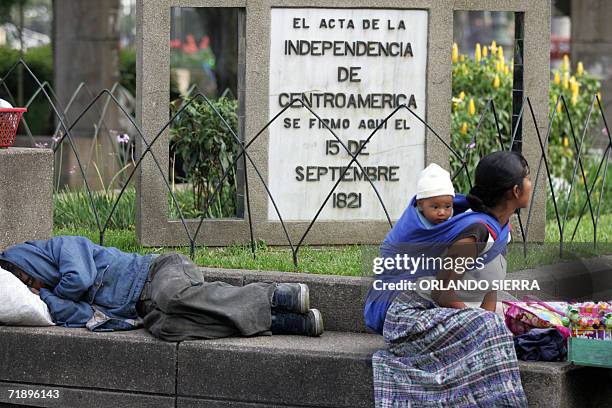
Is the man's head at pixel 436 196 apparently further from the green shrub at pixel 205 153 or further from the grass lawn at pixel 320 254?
the green shrub at pixel 205 153

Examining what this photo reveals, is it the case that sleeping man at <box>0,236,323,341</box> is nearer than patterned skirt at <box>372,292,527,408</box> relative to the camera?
No

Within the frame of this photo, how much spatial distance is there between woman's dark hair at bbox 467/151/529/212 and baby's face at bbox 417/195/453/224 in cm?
11

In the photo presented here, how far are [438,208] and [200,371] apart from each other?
132cm

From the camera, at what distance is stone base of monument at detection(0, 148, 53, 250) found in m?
6.24

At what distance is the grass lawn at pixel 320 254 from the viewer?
6230 mm

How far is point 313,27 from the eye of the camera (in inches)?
284

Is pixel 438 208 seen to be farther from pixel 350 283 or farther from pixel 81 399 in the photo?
pixel 81 399

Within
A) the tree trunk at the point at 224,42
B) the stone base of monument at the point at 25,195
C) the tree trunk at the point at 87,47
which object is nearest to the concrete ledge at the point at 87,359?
the stone base of monument at the point at 25,195

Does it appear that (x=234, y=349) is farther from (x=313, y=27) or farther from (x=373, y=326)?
(x=313, y=27)

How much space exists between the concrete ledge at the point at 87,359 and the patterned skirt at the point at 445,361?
1.03m

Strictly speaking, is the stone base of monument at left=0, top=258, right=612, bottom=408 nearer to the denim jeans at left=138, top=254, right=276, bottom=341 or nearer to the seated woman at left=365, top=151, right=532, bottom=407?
the denim jeans at left=138, top=254, right=276, bottom=341

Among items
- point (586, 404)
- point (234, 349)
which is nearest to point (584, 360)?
point (586, 404)

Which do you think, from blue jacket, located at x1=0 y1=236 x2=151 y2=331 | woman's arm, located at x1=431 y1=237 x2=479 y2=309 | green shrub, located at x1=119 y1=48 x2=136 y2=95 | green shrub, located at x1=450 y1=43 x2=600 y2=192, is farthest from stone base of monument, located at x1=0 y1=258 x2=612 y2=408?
green shrub, located at x1=119 y1=48 x2=136 y2=95

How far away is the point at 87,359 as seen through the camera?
557 cm
